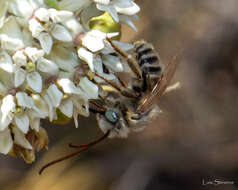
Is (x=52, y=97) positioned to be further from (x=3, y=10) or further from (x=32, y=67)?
(x=3, y=10)

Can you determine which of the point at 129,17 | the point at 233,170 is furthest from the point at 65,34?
the point at 233,170

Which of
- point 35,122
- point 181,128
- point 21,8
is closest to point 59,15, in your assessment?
point 21,8

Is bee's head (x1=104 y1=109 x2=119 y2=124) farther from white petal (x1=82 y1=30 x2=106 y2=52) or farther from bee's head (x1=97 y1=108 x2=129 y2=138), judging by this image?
white petal (x1=82 y1=30 x2=106 y2=52)

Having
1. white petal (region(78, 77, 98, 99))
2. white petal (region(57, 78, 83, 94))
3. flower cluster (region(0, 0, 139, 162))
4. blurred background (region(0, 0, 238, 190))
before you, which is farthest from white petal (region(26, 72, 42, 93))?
blurred background (region(0, 0, 238, 190))

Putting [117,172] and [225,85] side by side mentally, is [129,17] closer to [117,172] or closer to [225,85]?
[117,172]

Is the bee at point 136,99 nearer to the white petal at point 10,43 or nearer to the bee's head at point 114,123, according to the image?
the bee's head at point 114,123

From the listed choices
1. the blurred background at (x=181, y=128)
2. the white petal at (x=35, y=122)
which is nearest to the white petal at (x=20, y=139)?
the white petal at (x=35, y=122)

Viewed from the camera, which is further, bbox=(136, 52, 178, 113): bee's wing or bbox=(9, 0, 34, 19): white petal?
bbox=(136, 52, 178, 113): bee's wing
